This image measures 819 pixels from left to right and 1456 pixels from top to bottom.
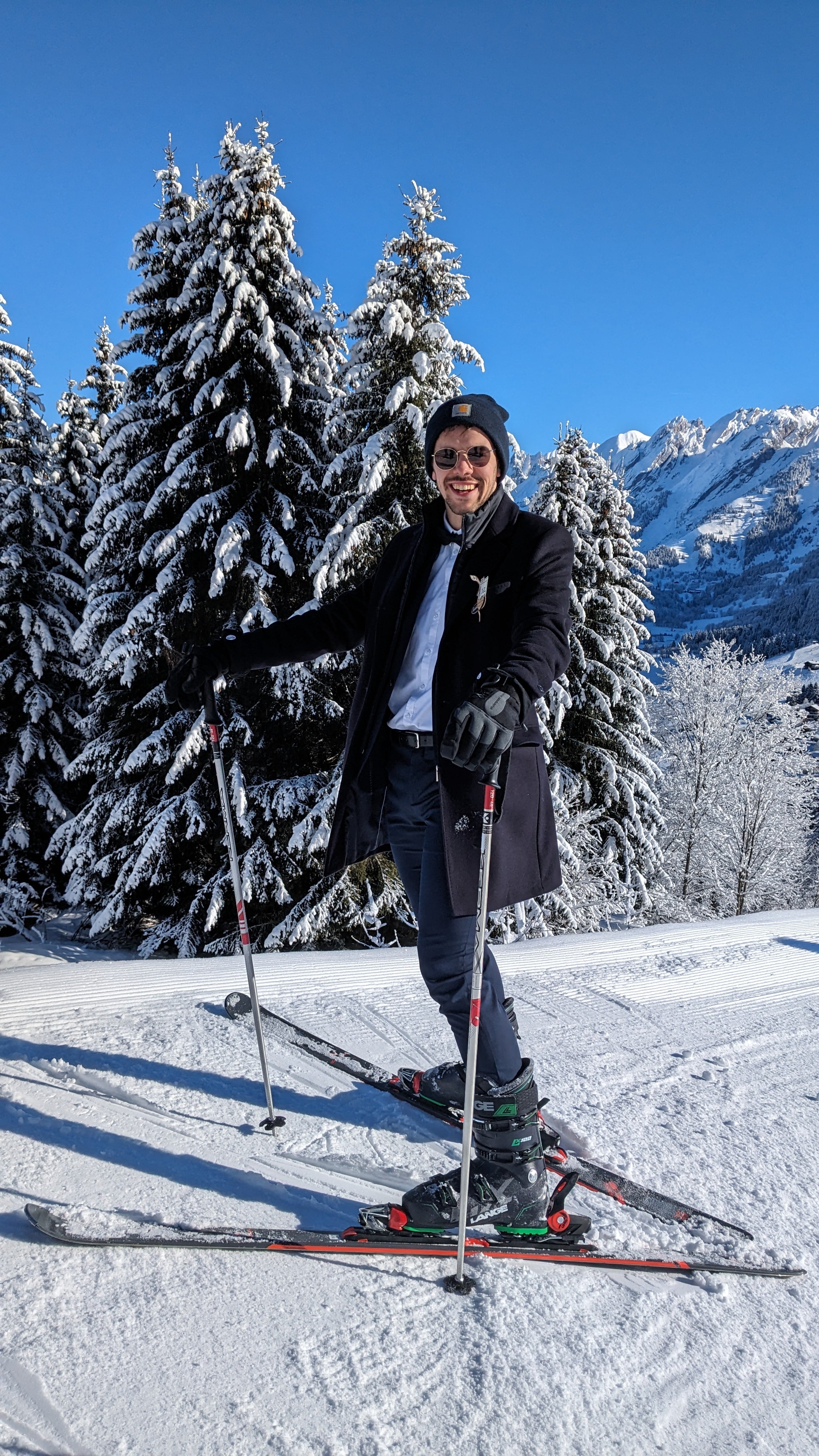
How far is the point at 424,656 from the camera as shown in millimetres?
2387

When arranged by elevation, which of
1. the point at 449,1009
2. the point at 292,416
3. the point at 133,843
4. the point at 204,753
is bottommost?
the point at 449,1009

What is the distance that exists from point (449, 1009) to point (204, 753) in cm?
809

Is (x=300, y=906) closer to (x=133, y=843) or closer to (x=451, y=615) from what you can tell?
(x=133, y=843)

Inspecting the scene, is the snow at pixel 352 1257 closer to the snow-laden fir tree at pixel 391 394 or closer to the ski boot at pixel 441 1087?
the ski boot at pixel 441 1087

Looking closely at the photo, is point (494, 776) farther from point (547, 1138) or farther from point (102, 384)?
point (102, 384)

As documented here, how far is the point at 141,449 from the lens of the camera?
10.9 metres

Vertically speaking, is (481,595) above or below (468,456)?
below

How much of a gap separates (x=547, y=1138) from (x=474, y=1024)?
2.54 ft

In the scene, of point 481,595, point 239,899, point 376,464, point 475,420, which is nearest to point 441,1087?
point 239,899

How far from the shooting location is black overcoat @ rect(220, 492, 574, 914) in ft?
7.09

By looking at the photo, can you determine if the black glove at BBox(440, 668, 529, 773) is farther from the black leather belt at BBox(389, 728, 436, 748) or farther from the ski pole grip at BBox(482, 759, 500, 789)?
the black leather belt at BBox(389, 728, 436, 748)

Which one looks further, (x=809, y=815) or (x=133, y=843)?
(x=809, y=815)

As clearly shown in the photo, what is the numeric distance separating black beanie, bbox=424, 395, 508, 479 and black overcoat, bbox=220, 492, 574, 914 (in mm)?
156

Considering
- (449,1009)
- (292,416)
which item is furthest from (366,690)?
(292,416)
